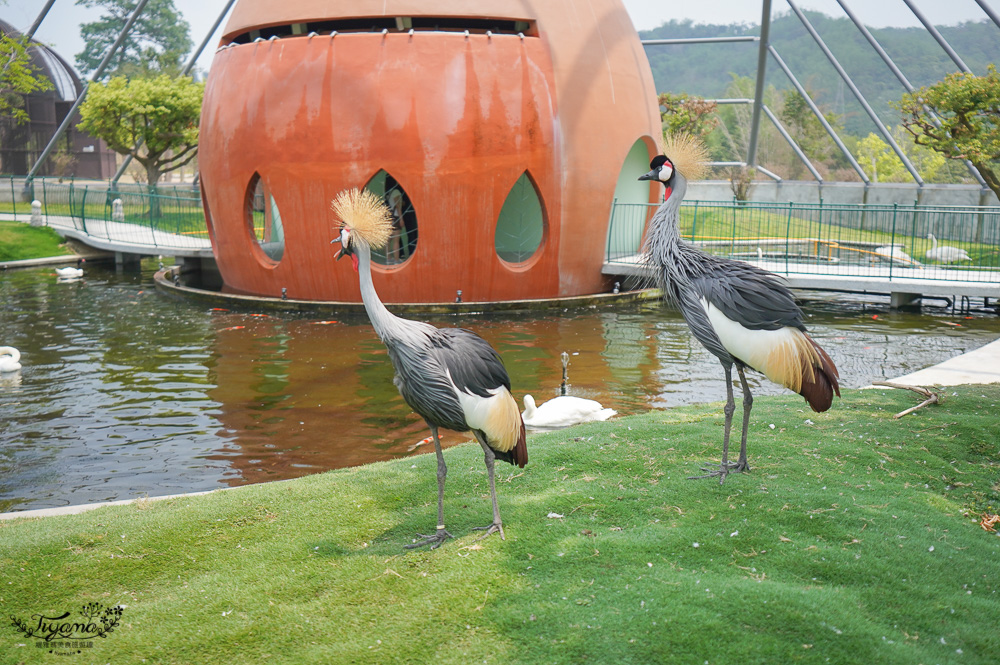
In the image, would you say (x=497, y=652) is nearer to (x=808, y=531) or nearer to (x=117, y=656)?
(x=117, y=656)

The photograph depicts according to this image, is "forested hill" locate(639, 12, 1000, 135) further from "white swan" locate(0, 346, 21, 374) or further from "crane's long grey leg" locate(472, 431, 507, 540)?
"crane's long grey leg" locate(472, 431, 507, 540)

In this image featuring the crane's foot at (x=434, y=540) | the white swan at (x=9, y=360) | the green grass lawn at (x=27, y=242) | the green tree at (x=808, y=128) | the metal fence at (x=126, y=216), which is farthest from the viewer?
the green tree at (x=808, y=128)

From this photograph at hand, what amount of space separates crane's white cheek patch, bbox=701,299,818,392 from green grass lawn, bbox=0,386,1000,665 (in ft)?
2.69

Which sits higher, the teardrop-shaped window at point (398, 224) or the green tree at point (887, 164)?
the green tree at point (887, 164)

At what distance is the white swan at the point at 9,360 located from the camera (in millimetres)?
11656

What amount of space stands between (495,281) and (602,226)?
2852mm

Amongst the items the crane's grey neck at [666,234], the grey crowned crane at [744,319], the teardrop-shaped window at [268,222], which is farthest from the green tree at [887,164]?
the grey crowned crane at [744,319]

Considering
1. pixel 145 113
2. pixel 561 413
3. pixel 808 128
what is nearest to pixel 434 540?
pixel 561 413

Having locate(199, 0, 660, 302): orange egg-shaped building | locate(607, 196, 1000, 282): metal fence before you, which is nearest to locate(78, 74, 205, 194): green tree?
locate(199, 0, 660, 302): orange egg-shaped building

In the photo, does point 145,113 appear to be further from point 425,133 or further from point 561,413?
point 561,413

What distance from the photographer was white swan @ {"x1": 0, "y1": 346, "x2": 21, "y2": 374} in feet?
38.2

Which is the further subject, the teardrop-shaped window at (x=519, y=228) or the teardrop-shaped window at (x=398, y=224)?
the teardrop-shaped window at (x=519, y=228)

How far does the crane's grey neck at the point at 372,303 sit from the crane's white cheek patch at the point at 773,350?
2.16 m

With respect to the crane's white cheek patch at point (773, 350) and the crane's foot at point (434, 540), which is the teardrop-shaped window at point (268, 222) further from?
the crane's white cheek patch at point (773, 350)
